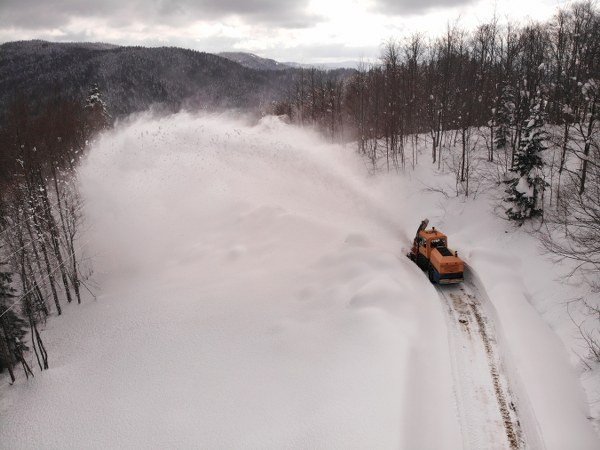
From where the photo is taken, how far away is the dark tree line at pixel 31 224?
21.4 meters

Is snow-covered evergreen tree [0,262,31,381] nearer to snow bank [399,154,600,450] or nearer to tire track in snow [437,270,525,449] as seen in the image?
tire track in snow [437,270,525,449]

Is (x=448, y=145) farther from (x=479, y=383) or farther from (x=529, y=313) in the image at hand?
(x=479, y=383)

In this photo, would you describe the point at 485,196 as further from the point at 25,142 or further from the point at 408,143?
the point at 25,142

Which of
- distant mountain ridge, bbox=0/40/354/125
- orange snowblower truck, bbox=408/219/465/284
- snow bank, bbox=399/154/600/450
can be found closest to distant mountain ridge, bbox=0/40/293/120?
distant mountain ridge, bbox=0/40/354/125

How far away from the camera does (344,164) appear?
1639 inches

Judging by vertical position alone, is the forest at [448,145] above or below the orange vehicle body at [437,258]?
above

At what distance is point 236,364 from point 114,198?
2393 centimetres

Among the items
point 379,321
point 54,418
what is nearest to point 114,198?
point 54,418

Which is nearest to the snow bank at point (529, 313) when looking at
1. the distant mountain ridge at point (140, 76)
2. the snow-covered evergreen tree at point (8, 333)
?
the snow-covered evergreen tree at point (8, 333)

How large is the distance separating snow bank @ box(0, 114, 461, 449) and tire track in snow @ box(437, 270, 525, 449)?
507mm

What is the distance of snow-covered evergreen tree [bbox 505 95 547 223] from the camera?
22375mm

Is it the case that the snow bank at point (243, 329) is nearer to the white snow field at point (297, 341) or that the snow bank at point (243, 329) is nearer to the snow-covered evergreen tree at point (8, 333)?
the white snow field at point (297, 341)

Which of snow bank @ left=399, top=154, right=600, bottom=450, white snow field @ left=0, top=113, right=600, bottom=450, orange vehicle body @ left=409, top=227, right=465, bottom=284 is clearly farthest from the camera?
orange vehicle body @ left=409, top=227, right=465, bottom=284

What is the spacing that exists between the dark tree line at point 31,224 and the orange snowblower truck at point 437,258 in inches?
778
